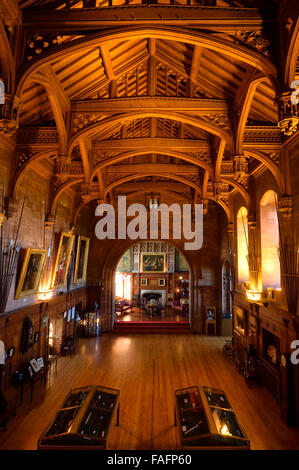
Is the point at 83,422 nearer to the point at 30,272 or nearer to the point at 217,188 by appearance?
the point at 30,272

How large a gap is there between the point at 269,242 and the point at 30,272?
25.2 ft

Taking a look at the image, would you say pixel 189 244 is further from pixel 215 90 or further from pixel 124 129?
pixel 215 90

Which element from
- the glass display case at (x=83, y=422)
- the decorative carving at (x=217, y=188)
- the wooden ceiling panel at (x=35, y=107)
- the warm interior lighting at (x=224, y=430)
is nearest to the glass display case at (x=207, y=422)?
the warm interior lighting at (x=224, y=430)

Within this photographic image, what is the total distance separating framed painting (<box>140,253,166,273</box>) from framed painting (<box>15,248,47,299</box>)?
45.6 feet

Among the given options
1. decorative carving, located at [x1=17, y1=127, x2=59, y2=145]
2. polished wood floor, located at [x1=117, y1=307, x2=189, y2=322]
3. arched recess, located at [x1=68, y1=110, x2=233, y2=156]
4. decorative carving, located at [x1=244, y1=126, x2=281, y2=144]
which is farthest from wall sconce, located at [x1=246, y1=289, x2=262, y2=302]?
polished wood floor, located at [x1=117, y1=307, x2=189, y2=322]

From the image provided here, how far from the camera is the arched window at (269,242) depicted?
29.3 ft

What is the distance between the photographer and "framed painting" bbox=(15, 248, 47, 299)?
316 inches

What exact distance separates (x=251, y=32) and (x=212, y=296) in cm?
1362

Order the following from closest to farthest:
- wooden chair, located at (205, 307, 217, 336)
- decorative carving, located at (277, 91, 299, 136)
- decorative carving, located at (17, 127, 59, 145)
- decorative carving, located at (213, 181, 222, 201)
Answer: decorative carving, located at (277, 91, 299, 136)
decorative carving, located at (17, 127, 59, 145)
decorative carving, located at (213, 181, 222, 201)
wooden chair, located at (205, 307, 217, 336)

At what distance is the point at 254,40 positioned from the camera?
442cm

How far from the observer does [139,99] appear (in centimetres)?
664

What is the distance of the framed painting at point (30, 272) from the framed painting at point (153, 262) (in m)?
13.9

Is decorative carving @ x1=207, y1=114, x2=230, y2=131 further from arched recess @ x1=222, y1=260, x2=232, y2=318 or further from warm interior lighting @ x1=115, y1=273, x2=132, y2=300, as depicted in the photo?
warm interior lighting @ x1=115, y1=273, x2=132, y2=300
